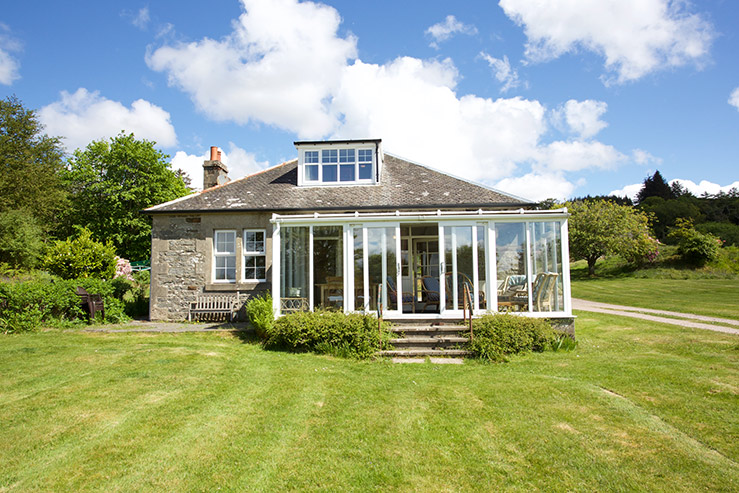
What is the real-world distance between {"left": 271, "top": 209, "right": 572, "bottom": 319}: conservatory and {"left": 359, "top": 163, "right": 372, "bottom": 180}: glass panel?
530 cm

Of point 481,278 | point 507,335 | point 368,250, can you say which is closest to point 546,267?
point 481,278

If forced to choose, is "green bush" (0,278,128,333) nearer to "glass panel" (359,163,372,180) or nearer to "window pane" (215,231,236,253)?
"window pane" (215,231,236,253)

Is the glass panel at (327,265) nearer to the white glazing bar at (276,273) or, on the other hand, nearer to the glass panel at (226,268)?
the white glazing bar at (276,273)

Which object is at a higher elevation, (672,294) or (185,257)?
(185,257)

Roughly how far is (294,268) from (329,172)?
5961 mm

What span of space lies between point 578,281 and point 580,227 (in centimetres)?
501

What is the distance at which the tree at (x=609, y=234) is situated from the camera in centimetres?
3200

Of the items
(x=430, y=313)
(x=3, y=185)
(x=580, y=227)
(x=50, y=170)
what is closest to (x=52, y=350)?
(x=430, y=313)

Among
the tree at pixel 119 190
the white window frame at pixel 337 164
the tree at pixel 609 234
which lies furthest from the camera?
the tree at pixel 609 234

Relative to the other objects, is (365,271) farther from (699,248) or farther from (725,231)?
(725,231)

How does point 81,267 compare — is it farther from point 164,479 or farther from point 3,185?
point 3,185

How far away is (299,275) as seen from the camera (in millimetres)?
11422

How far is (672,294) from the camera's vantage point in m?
21.6

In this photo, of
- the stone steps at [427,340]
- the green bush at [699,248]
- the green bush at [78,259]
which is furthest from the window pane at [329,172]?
the green bush at [699,248]
